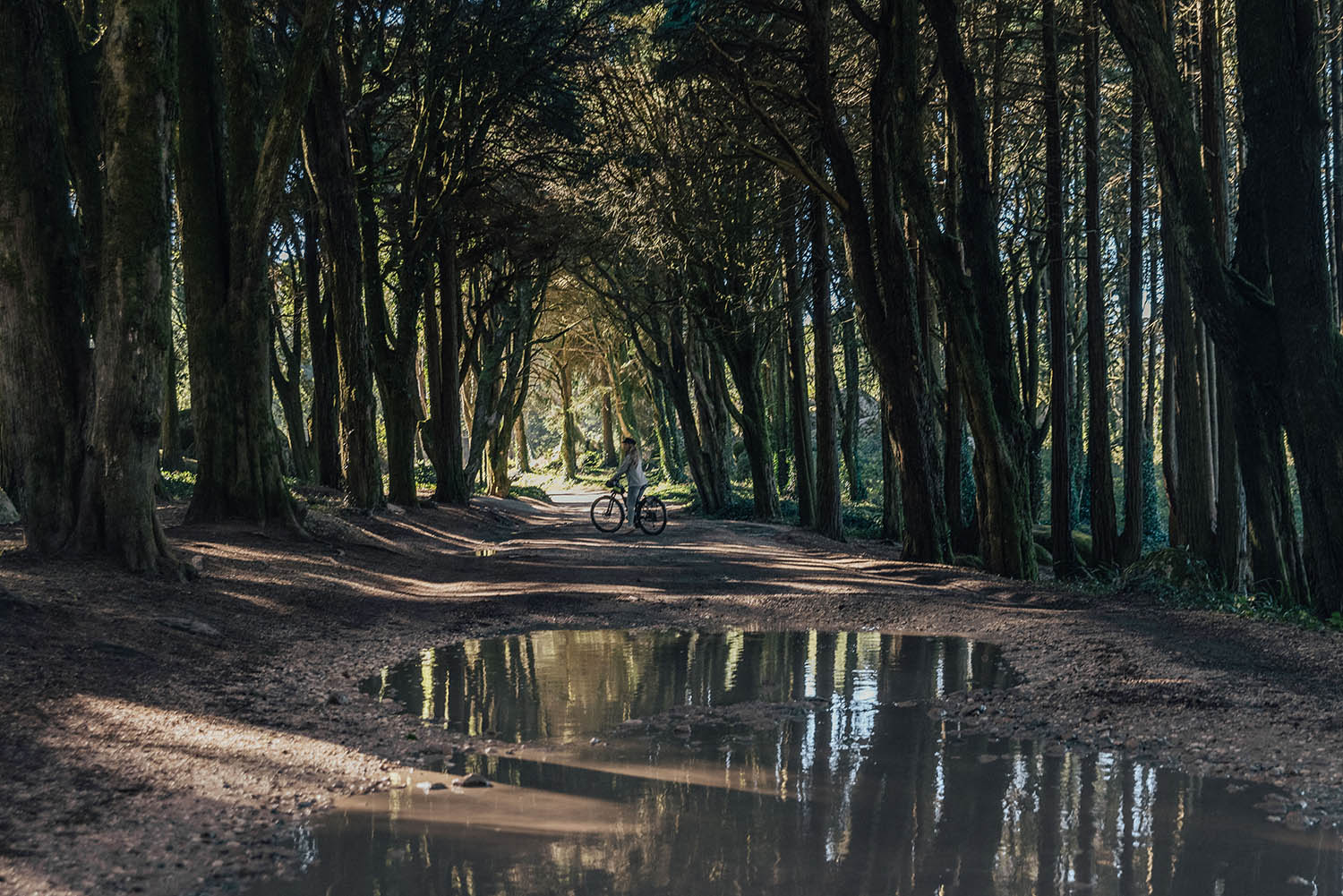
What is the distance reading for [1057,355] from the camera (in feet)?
61.1

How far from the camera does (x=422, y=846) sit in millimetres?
4562

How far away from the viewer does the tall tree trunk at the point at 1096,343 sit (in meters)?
18.0

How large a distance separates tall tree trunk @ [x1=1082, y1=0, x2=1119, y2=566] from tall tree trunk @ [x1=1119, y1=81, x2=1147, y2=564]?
29 centimetres

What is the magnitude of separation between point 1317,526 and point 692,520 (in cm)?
1860

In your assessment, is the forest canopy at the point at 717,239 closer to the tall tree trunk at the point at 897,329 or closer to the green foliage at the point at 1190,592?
the tall tree trunk at the point at 897,329

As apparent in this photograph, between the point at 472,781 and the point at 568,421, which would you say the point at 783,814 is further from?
the point at 568,421

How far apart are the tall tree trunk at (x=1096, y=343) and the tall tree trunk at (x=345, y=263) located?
40.3 ft

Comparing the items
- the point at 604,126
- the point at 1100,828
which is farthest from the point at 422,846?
the point at 604,126

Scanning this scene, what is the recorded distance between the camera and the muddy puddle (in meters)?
4.20

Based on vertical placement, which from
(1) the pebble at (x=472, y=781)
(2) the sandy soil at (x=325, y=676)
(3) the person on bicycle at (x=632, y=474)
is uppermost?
(3) the person on bicycle at (x=632, y=474)

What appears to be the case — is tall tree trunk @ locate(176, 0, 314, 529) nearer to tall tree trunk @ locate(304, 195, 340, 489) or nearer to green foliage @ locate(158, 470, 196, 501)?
green foliage @ locate(158, 470, 196, 501)

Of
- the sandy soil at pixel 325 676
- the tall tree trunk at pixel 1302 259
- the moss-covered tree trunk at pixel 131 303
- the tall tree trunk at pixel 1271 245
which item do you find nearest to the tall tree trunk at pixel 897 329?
the sandy soil at pixel 325 676

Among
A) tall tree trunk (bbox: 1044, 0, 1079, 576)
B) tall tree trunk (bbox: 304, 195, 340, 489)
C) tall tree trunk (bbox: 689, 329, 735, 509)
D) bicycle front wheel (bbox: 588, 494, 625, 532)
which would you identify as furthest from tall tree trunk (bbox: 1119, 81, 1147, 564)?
tall tree trunk (bbox: 304, 195, 340, 489)

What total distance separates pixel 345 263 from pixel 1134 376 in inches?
523
